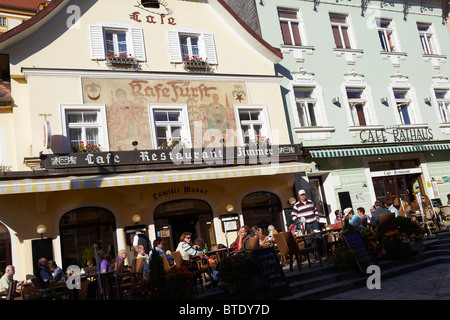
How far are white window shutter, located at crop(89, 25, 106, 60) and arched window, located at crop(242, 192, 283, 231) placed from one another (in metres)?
6.26

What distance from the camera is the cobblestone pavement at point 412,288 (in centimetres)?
676

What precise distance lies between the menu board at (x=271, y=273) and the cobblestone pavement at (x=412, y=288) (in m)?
0.85

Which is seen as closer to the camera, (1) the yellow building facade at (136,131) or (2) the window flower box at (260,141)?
(1) the yellow building facade at (136,131)

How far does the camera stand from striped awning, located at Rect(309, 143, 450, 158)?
14297 mm

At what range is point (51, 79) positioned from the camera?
11.8 m

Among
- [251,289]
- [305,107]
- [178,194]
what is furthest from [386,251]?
[305,107]

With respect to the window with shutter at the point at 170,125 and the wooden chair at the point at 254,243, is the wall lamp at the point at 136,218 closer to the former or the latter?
the window with shutter at the point at 170,125

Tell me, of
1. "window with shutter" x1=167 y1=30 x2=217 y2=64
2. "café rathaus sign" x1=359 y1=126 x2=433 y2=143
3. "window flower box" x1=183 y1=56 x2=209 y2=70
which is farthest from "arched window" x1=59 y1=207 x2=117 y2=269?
"café rathaus sign" x1=359 y1=126 x2=433 y2=143

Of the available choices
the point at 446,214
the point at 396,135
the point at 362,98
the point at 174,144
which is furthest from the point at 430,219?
the point at 174,144

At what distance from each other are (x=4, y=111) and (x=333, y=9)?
42.1 ft

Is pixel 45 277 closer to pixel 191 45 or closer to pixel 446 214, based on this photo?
pixel 191 45

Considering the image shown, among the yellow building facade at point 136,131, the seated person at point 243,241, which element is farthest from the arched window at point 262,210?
the seated person at point 243,241

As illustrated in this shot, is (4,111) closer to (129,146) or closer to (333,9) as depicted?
(129,146)

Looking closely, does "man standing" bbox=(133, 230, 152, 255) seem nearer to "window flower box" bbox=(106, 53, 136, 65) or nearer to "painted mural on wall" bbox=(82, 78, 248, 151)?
"painted mural on wall" bbox=(82, 78, 248, 151)
